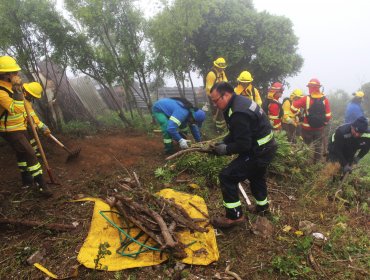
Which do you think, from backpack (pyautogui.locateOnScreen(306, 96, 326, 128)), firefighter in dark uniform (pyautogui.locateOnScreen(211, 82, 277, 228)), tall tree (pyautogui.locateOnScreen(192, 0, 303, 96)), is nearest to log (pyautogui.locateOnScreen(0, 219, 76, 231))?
firefighter in dark uniform (pyautogui.locateOnScreen(211, 82, 277, 228))

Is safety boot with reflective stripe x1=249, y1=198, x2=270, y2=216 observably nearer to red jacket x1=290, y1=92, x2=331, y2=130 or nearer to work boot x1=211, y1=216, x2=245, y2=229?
work boot x1=211, y1=216, x2=245, y2=229

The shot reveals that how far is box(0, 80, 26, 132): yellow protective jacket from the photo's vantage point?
13.5 ft

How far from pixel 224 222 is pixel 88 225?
5.88 feet

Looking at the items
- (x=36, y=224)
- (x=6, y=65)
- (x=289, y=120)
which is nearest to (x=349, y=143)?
(x=289, y=120)

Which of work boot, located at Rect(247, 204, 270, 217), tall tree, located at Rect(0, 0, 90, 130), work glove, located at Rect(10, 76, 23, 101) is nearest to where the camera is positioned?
work boot, located at Rect(247, 204, 270, 217)

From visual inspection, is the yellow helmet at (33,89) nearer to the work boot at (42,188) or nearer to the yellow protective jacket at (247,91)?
the work boot at (42,188)

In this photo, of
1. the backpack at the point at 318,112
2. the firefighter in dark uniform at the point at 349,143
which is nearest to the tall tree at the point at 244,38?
the backpack at the point at 318,112

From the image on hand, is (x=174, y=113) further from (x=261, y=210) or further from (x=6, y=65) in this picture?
(x=6, y=65)

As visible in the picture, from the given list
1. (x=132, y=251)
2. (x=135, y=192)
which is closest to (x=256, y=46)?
(x=135, y=192)

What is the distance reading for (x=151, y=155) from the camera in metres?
6.32

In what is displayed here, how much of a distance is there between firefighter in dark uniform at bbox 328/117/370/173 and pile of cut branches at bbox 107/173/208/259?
127 inches

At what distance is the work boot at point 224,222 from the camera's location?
3792mm

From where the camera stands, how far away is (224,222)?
12.4 feet

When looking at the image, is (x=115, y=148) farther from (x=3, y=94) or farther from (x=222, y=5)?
(x=222, y=5)
